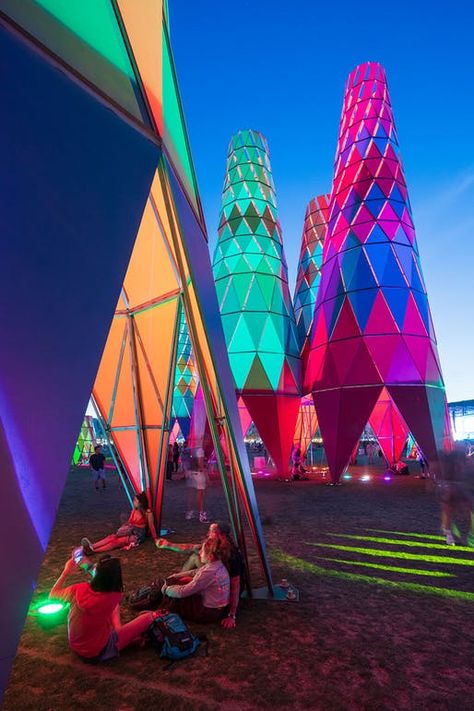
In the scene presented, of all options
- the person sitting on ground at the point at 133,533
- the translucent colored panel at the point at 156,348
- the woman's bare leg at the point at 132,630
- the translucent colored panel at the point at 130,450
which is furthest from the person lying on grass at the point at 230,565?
the translucent colored panel at the point at 130,450

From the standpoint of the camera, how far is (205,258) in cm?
561

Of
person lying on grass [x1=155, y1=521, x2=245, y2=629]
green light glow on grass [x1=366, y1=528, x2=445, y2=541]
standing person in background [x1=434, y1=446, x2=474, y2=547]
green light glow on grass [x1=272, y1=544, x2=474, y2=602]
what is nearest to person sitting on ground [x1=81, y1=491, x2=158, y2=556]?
green light glow on grass [x1=272, y1=544, x2=474, y2=602]

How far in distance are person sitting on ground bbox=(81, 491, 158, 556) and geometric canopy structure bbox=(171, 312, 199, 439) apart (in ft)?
102

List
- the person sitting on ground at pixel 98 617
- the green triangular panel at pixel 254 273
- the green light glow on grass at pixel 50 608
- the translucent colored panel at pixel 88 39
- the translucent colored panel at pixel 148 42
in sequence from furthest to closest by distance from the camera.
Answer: the green triangular panel at pixel 254 273 → the green light glow on grass at pixel 50 608 → the person sitting on ground at pixel 98 617 → the translucent colored panel at pixel 148 42 → the translucent colored panel at pixel 88 39

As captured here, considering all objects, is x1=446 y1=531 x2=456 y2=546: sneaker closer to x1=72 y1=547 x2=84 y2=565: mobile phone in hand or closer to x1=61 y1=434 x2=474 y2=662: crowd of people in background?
x1=61 y1=434 x2=474 y2=662: crowd of people in background

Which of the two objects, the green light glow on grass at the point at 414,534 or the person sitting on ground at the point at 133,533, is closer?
the person sitting on ground at the point at 133,533

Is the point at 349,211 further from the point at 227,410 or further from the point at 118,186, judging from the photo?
the point at 118,186

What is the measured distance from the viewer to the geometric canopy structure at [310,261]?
28359mm

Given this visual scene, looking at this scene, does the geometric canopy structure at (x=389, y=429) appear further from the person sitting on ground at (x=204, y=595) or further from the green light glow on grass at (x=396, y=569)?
the person sitting on ground at (x=204, y=595)

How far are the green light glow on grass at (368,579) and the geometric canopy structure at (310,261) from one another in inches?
861

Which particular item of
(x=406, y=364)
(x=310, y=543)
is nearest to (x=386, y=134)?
(x=406, y=364)

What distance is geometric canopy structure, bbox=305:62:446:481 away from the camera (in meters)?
15.1

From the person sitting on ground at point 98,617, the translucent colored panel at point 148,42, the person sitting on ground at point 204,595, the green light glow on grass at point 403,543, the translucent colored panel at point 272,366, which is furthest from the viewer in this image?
the translucent colored panel at point 272,366

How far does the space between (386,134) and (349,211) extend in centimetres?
440
